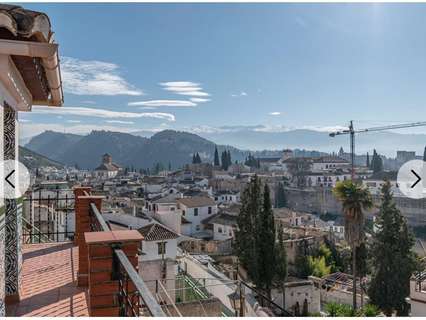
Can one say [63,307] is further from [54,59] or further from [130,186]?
[130,186]

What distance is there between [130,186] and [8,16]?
58.1 meters

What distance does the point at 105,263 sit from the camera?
235 centimetres

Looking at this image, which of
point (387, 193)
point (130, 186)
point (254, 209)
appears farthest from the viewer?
point (130, 186)

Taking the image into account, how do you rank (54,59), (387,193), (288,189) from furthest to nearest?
(288,189) < (387,193) < (54,59)

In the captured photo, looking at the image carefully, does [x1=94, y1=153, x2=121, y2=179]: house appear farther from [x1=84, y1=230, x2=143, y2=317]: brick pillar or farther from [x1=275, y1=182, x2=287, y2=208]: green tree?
[x1=84, y1=230, x2=143, y2=317]: brick pillar

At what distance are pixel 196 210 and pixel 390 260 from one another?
1943cm

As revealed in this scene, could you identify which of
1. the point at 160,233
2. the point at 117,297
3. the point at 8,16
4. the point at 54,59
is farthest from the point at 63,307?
the point at 160,233

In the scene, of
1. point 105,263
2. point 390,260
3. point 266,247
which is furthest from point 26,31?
point 390,260

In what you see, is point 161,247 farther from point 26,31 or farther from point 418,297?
point 26,31

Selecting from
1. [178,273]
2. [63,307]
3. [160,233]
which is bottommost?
[178,273]

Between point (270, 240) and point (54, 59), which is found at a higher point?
point (54, 59)

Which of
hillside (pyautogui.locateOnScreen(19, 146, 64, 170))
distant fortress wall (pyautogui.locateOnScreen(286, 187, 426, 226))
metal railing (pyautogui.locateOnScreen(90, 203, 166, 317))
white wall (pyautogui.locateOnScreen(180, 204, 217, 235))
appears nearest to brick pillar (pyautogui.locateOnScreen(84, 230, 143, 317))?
metal railing (pyautogui.locateOnScreen(90, 203, 166, 317))

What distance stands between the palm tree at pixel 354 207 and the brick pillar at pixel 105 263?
53.9 ft

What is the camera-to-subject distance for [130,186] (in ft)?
193
